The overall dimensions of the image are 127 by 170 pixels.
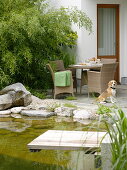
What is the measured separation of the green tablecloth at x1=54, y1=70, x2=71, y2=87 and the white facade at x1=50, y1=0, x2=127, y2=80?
2.66 m

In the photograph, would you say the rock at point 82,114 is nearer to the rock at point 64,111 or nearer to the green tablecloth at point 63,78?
the rock at point 64,111

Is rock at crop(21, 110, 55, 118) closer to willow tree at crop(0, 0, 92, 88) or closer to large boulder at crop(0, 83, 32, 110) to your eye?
large boulder at crop(0, 83, 32, 110)

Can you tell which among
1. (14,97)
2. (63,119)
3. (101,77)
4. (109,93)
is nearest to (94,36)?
(101,77)

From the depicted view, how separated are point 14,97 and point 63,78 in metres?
1.33

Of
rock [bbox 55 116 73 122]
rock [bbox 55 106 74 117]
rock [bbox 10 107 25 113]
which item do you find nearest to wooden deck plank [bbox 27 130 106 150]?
rock [bbox 55 116 73 122]

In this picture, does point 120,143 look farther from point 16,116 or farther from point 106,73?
point 106,73

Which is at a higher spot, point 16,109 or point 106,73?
point 106,73

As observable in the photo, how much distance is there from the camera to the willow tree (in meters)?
11.5

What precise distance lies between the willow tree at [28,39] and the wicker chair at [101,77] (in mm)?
1280

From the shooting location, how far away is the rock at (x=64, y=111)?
10195mm

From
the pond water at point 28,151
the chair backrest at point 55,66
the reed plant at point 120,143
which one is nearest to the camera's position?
the reed plant at point 120,143

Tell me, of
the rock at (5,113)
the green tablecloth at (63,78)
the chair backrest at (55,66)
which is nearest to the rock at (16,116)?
the rock at (5,113)

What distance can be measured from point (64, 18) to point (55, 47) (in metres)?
0.80

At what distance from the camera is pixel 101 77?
458 inches
